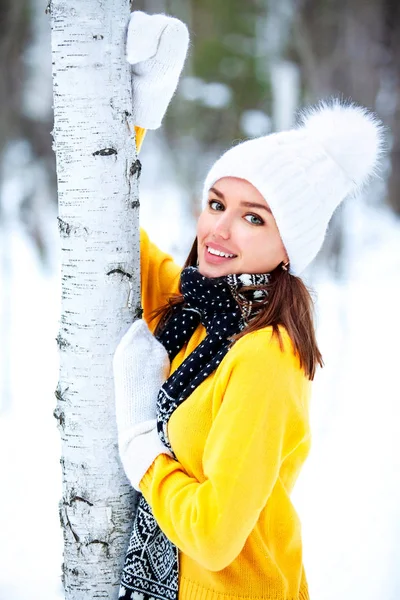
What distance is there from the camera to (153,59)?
1371 mm

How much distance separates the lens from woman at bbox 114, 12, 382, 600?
1229 millimetres

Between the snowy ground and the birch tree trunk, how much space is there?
55.2 inches

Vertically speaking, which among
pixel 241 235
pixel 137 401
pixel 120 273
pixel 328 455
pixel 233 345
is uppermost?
pixel 241 235

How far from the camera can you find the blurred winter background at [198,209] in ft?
11.4

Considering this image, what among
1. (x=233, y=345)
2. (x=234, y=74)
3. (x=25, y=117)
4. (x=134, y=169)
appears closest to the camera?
(x=233, y=345)

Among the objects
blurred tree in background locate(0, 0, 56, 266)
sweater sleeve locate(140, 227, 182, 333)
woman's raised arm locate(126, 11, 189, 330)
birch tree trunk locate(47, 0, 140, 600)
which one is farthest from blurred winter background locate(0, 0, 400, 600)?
woman's raised arm locate(126, 11, 189, 330)

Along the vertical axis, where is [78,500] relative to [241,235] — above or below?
below

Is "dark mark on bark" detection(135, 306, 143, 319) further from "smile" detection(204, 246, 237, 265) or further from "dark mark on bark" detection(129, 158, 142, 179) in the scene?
"dark mark on bark" detection(129, 158, 142, 179)

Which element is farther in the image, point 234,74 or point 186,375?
point 234,74

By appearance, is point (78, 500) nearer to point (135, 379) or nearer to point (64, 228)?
point (135, 379)

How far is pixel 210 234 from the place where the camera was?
136cm

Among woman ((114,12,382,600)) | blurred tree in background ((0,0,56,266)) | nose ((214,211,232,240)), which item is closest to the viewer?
woman ((114,12,382,600))

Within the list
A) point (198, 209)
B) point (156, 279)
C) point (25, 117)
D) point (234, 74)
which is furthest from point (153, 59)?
point (25, 117)

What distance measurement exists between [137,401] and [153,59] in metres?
0.78
